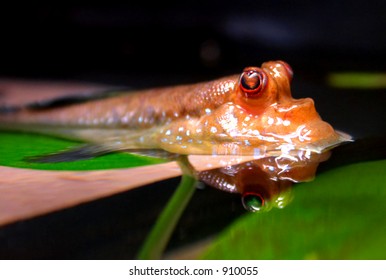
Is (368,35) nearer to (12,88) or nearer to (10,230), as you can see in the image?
(12,88)

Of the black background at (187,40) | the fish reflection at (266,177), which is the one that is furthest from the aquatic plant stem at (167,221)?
the black background at (187,40)

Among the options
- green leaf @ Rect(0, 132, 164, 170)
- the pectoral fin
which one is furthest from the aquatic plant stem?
the pectoral fin

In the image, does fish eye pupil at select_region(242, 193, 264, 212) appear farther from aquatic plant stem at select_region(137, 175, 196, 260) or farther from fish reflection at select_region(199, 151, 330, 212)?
aquatic plant stem at select_region(137, 175, 196, 260)

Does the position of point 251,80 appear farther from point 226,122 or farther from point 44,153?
point 44,153

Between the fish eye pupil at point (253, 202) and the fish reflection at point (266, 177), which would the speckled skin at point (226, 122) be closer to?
the fish reflection at point (266, 177)

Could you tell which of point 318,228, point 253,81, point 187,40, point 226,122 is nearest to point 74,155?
point 226,122

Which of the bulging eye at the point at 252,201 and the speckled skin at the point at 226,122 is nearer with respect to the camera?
the bulging eye at the point at 252,201

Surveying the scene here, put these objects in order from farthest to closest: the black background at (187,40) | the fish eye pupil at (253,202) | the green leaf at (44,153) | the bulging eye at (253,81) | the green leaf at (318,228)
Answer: the black background at (187,40) < the bulging eye at (253,81) < the green leaf at (44,153) < the fish eye pupil at (253,202) < the green leaf at (318,228)
